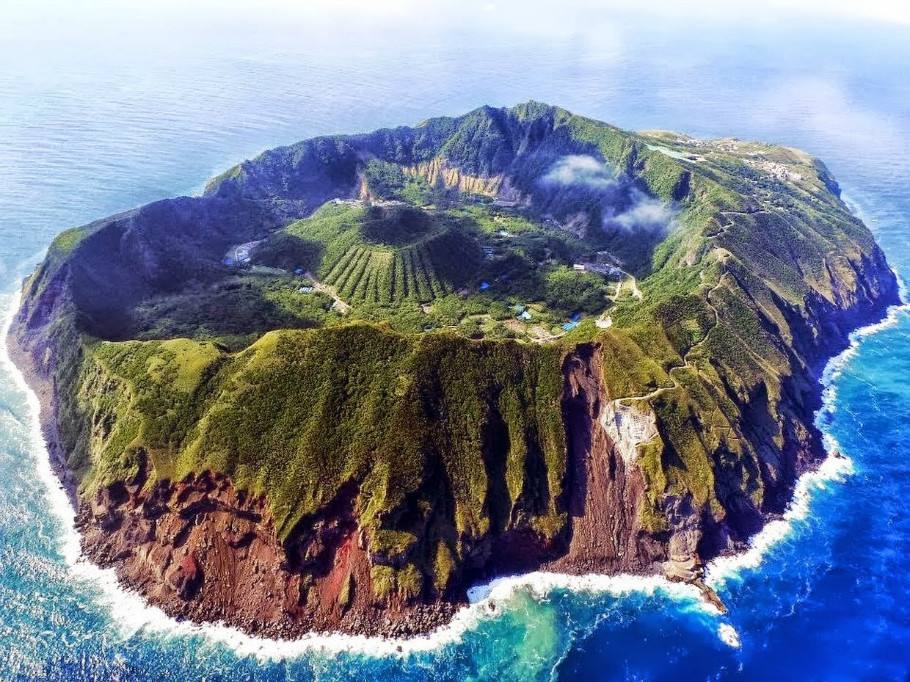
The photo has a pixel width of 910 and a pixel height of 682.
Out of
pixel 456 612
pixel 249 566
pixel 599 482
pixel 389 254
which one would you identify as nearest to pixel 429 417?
pixel 456 612

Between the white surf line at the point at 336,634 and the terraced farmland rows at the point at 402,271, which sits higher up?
the terraced farmland rows at the point at 402,271

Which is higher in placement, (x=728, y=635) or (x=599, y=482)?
(x=599, y=482)

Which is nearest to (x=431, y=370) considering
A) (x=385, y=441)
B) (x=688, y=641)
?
(x=385, y=441)

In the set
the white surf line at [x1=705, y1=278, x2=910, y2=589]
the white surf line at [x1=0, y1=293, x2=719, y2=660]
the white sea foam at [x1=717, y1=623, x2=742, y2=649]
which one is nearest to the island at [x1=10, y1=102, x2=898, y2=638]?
the white surf line at [x1=0, y1=293, x2=719, y2=660]

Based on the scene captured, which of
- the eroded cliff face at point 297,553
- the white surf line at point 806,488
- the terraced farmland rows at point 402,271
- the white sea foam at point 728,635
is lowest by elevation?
the white surf line at point 806,488

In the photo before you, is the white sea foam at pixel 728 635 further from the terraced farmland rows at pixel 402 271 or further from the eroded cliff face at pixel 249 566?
the terraced farmland rows at pixel 402 271

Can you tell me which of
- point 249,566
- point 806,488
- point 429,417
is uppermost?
point 429,417

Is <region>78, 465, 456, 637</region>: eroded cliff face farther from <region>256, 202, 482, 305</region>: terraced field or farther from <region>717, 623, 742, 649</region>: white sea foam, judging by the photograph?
<region>256, 202, 482, 305</region>: terraced field

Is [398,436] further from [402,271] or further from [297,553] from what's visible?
[402,271]

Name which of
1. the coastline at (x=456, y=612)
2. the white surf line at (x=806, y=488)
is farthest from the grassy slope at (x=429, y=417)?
the coastline at (x=456, y=612)
